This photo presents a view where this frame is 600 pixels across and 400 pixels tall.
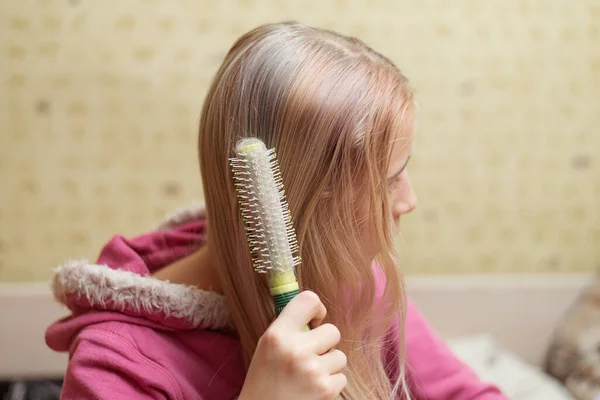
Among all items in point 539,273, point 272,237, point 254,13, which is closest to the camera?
point 272,237

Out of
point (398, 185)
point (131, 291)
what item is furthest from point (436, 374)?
point (131, 291)

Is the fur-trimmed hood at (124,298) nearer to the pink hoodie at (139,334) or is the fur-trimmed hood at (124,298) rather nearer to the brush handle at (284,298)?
the pink hoodie at (139,334)

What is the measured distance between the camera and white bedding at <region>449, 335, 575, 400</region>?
47.5 inches

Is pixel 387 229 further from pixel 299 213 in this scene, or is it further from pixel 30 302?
pixel 30 302

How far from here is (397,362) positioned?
2.71 feet

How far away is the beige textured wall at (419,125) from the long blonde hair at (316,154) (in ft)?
2.25

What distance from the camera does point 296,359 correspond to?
0.56 meters

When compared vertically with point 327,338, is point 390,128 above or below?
above

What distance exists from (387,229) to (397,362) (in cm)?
23

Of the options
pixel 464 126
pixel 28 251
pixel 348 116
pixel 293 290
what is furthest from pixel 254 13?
pixel 293 290

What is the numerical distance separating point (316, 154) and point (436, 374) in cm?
41

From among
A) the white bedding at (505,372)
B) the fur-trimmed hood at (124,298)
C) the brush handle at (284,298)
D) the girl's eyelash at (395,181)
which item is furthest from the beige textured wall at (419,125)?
the brush handle at (284,298)

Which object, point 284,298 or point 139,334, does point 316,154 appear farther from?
point 139,334

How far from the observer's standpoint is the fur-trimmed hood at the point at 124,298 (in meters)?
0.71
